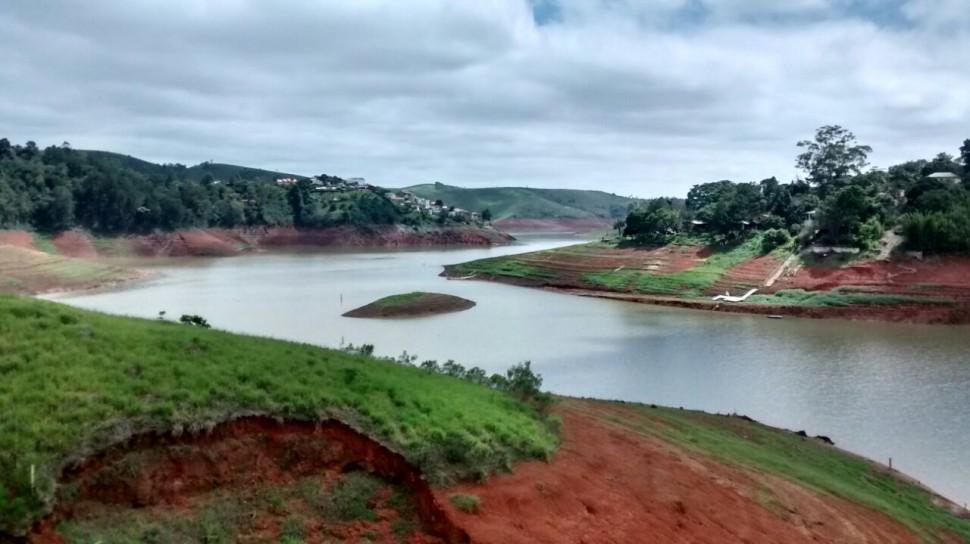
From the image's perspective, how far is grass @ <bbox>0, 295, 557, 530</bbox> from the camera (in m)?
7.27

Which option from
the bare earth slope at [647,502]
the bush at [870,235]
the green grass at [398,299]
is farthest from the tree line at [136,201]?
the bare earth slope at [647,502]

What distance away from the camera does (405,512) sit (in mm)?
8328

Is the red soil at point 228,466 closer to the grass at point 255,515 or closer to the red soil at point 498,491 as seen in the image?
the red soil at point 498,491

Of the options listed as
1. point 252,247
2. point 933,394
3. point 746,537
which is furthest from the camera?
point 252,247

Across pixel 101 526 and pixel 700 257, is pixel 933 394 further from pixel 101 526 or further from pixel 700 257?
pixel 700 257

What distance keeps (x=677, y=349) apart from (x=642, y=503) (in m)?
27.5

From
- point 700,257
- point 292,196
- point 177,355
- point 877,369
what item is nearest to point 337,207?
point 292,196

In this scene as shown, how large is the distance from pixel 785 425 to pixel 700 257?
155 feet

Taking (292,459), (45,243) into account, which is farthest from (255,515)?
(45,243)

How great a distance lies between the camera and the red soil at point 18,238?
72875 mm

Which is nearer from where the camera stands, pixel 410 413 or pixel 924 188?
pixel 410 413

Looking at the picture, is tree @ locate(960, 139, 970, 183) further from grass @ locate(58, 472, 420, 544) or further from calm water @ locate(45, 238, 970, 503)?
grass @ locate(58, 472, 420, 544)

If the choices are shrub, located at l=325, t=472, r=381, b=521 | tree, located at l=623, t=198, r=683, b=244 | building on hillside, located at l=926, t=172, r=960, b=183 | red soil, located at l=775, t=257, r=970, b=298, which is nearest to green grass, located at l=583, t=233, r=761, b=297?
red soil, located at l=775, t=257, r=970, b=298

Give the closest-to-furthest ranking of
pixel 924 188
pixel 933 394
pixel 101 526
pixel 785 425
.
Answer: pixel 101 526 < pixel 785 425 < pixel 933 394 < pixel 924 188
